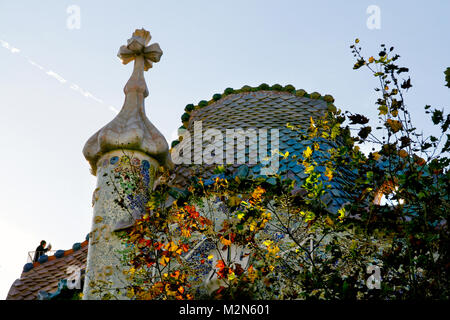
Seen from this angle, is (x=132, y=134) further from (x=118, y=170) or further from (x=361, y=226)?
(x=361, y=226)

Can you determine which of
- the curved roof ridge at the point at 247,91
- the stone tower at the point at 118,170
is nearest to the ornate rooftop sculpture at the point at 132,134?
the stone tower at the point at 118,170

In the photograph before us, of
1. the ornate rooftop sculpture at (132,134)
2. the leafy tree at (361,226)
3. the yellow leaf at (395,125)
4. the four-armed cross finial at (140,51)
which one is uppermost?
the four-armed cross finial at (140,51)

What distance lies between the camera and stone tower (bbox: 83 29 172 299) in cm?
641

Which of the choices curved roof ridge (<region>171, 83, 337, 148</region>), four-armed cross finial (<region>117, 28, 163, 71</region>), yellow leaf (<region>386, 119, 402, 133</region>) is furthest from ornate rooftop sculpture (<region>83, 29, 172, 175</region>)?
yellow leaf (<region>386, 119, 402, 133</region>)

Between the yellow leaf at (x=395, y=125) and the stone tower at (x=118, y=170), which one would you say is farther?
the stone tower at (x=118, y=170)

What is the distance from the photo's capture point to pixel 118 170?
23.2 ft

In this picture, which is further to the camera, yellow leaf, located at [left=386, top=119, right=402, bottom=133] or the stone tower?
the stone tower

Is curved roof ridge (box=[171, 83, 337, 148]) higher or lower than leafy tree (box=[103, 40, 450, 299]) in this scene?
higher

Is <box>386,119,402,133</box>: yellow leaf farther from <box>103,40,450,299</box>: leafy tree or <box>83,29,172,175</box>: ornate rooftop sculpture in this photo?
<box>83,29,172,175</box>: ornate rooftop sculpture

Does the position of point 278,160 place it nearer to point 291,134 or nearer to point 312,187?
point 291,134

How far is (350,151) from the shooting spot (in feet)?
14.7

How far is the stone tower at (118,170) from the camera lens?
641 centimetres

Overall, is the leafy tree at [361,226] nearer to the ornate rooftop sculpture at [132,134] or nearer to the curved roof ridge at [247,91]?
the ornate rooftop sculpture at [132,134]
